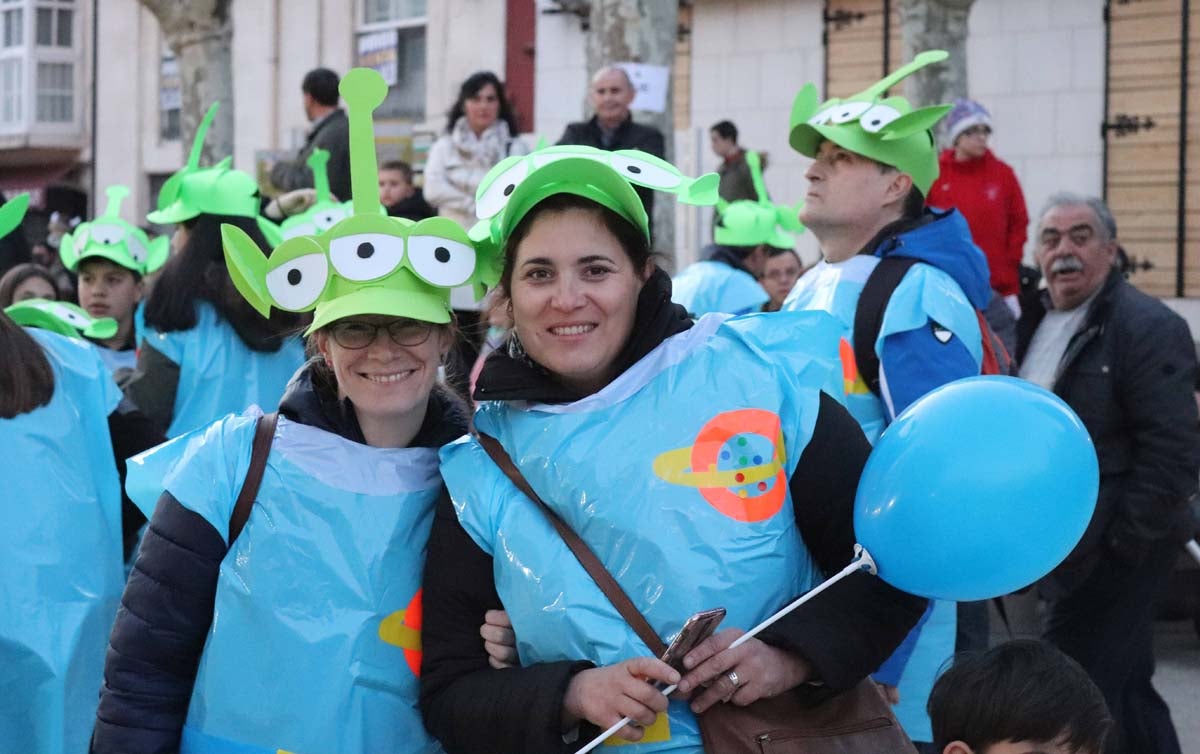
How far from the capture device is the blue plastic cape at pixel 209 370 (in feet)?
17.7

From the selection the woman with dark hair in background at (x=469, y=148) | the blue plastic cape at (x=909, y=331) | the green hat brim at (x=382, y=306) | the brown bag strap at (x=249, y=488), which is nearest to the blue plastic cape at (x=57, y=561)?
the brown bag strap at (x=249, y=488)

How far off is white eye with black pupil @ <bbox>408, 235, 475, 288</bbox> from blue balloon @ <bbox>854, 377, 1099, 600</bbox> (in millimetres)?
809

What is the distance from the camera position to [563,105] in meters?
17.5

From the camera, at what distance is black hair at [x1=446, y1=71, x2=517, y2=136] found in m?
8.02

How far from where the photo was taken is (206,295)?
5418mm

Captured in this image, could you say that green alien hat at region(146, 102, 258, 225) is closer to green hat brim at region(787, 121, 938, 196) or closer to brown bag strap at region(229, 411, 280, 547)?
green hat brim at region(787, 121, 938, 196)

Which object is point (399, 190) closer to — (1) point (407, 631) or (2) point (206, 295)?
(2) point (206, 295)

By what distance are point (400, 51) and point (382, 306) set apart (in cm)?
1887

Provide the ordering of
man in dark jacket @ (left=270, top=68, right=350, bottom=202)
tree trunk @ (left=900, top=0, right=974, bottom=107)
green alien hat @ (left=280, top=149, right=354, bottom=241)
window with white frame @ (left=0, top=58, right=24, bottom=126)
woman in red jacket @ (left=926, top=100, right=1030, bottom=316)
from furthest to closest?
window with white frame @ (left=0, top=58, right=24, bottom=126) → tree trunk @ (left=900, top=0, right=974, bottom=107) → woman in red jacket @ (left=926, top=100, right=1030, bottom=316) → man in dark jacket @ (left=270, top=68, right=350, bottom=202) → green alien hat @ (left=280, top=149, right=354, bottom=241)

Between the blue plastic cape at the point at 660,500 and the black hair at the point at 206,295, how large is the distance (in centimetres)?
293

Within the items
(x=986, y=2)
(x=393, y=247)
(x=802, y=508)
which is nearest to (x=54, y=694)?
(x=393, y=247)

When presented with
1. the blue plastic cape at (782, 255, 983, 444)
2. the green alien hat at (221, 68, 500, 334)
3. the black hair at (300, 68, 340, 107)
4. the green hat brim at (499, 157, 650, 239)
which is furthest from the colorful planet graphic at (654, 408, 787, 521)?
the black hair at (300, 68, 340, 107)

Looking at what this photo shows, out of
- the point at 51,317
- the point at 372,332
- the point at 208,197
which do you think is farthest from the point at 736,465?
the point at 208,197

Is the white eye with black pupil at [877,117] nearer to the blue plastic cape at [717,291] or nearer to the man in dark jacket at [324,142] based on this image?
the blue plastic cape at [717,291]
